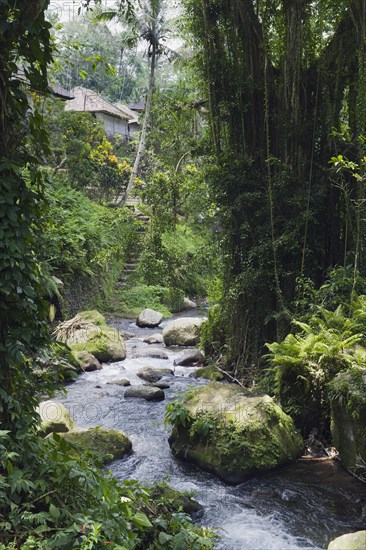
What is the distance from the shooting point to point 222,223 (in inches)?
382

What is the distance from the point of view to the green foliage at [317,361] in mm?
6457

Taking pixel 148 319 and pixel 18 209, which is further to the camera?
pixel 148 319

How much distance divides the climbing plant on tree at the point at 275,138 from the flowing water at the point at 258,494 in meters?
2.78

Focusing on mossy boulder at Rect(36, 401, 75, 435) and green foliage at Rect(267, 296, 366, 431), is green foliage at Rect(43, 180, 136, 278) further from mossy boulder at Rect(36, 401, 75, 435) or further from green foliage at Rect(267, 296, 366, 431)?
green foliage at Rect(267, 296, 366, 431)

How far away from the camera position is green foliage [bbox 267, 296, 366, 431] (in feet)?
21.2

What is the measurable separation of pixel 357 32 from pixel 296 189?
8.31ft

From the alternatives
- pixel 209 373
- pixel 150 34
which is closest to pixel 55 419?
pixel 209 373

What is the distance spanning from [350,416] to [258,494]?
4.40ft

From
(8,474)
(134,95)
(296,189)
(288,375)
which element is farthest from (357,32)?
(134,95)

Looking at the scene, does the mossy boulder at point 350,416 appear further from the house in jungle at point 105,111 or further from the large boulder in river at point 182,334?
the house in jungle at point 105,111

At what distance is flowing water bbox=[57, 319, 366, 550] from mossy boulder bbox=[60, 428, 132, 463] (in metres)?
0.12

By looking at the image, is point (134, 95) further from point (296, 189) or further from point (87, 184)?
point (296, 189)

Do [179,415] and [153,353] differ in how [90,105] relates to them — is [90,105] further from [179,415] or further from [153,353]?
[179,415]

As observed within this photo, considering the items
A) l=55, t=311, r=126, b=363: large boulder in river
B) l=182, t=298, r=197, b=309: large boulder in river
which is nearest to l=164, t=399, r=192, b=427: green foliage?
l=55, t=311, r=126, b=363: large boulder in river
